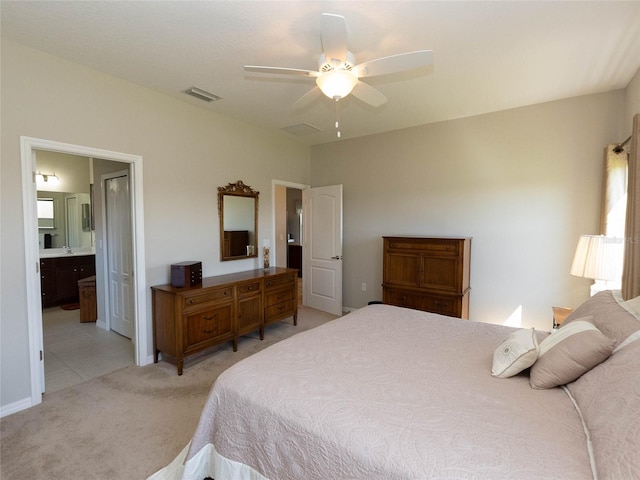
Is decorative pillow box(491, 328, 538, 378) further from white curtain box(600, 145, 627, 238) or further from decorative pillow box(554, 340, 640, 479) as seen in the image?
white curtain box(600, 145, 627, 238)

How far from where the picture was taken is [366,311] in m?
2.65

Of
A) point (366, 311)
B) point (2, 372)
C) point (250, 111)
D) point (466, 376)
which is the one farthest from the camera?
point (250, 111)

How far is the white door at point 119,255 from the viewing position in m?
3.84

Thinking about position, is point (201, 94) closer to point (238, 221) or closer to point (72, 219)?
point (238, 221)

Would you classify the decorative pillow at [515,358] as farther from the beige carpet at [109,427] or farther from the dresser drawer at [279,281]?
the dresser drawer at [279,281]

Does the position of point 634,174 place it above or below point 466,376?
above

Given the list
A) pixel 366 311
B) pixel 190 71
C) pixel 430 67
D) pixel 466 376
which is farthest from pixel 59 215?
pixel 466 376

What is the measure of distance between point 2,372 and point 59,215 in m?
4.55

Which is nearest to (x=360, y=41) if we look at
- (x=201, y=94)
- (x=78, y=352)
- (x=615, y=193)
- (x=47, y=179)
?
(x=201, y=94)

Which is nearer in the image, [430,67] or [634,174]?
[634,174]

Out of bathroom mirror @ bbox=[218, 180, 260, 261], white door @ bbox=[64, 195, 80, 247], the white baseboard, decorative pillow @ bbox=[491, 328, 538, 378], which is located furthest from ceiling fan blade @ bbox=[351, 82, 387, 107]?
white door @ bbox=[64, 195, 80, 247]

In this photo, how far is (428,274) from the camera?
3.80 m

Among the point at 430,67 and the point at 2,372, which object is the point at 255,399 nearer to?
the point at 2,372

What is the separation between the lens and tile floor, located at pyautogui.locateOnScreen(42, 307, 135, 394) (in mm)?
2987
